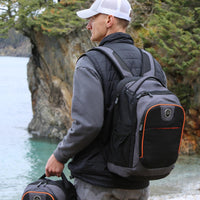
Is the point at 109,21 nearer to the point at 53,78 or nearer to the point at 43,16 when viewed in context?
the point at 43,16

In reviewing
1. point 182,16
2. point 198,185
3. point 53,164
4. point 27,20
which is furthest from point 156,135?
point 27,20

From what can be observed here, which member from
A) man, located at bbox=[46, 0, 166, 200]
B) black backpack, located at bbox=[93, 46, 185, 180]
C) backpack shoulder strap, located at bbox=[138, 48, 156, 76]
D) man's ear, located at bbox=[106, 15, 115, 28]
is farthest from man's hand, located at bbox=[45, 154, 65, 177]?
man's ear, located at bbox=[106, 15, 115, 28]

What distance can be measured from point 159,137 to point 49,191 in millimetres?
750

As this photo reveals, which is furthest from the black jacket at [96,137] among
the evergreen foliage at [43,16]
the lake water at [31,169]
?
the evergreen foliage at [43,16]

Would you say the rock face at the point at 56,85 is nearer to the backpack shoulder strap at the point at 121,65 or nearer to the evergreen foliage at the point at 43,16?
the evergreen foliage at the point at 43,16

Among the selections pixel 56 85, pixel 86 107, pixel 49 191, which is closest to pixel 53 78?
pixel 56 85

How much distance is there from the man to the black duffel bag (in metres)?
0.07

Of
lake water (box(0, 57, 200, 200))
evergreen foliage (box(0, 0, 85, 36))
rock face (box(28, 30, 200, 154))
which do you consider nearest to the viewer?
lake water (box(0, 57, 200, 200))

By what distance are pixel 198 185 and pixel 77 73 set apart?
6027 mm

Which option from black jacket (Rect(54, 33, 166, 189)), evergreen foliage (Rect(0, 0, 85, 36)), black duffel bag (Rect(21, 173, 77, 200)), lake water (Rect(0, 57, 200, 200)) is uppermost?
black jacket (Rect(54, 33, 166, 189))

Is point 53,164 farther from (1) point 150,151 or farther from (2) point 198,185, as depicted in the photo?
(2) point 198,185

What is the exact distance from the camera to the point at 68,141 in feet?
7.11

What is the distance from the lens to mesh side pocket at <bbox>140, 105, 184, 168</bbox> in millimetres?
1992

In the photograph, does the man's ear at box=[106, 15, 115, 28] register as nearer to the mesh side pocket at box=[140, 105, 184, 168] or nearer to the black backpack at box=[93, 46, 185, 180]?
the black backpack at box=[93, 46, 185, 180]
